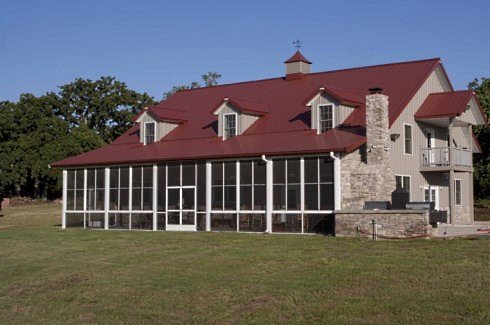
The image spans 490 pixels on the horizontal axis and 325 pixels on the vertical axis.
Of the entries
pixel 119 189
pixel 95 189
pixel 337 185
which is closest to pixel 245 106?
pixel 119 189

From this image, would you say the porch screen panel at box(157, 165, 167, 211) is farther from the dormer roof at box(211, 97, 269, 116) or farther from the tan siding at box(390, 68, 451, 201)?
the tan siding at box(390, 68, 451, 201)

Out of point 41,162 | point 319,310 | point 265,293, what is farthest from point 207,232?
point 41,162

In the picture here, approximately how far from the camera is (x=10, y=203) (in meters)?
58.5

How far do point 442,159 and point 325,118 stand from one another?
6.05 metres

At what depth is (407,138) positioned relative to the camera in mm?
29641

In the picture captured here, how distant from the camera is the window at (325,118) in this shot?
2894 centimetres

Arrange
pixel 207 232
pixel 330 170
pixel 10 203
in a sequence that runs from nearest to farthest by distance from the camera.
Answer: pixel 330 170, pixel 207 232, pixel 10 203

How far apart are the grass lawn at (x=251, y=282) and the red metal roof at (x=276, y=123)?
18.2ft

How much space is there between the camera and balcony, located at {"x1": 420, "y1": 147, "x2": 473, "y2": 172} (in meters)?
30.4

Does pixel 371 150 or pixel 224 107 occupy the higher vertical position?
pixel 224 107

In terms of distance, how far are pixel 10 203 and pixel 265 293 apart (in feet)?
159

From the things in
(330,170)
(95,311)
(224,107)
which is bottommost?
(95,311)

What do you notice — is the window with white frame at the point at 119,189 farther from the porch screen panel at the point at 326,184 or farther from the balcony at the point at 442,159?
the balcony at the point at 442,159

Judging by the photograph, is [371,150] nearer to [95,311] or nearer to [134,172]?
[134,172]
